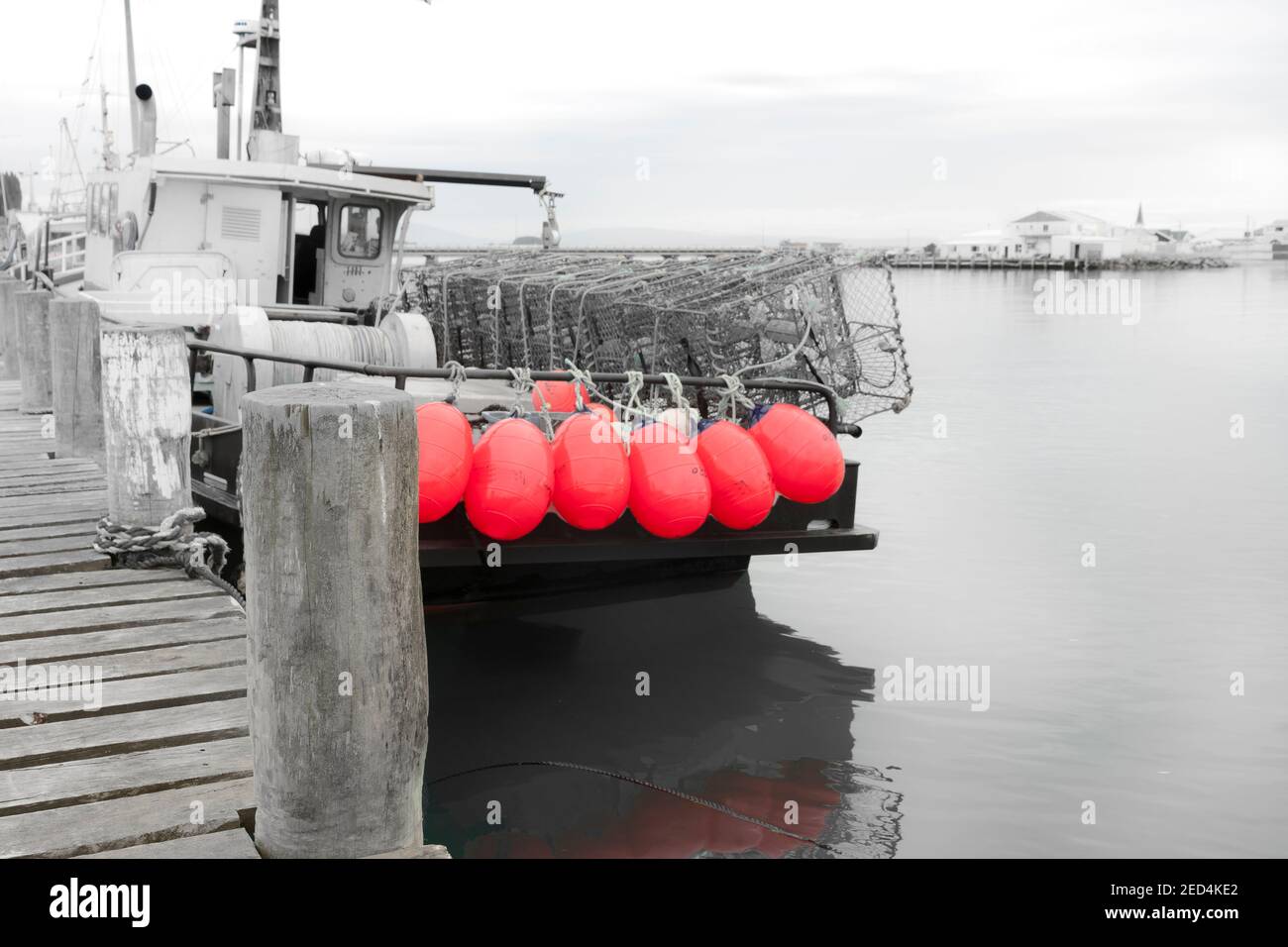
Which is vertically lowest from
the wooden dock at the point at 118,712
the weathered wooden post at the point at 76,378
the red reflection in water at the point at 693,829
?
the red reflection in water at the point at 693,829

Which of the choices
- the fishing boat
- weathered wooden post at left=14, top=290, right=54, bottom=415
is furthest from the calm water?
weathered wooden post at left=14, top=290, right=54, bottom=415

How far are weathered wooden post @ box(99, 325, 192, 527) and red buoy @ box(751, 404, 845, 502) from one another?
311 centimetres

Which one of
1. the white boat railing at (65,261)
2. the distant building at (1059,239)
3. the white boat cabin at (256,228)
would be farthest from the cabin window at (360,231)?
the distant building at (1059,239)

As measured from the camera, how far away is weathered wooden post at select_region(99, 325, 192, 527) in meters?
5.19

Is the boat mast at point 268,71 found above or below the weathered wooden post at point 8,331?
above

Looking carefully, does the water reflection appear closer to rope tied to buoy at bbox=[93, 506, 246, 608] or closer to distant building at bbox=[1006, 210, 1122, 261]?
rope tied to buoy at bbox=[93, 506, 246, 608]

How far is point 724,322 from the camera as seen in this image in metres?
10.6

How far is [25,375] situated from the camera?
1003 cm

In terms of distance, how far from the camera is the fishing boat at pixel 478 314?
6.90m

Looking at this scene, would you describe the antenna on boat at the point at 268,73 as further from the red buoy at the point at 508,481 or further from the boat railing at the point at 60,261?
the red buoy at the point at 508,481

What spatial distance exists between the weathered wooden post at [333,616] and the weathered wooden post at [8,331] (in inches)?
444

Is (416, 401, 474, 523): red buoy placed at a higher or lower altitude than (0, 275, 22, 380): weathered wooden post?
lower

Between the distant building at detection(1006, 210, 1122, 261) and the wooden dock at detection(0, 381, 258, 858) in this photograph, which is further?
the distant building at detection(1006, 210, 1122, 261)

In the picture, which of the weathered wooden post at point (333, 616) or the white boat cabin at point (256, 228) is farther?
the white boat cabin at point (256, 228)
